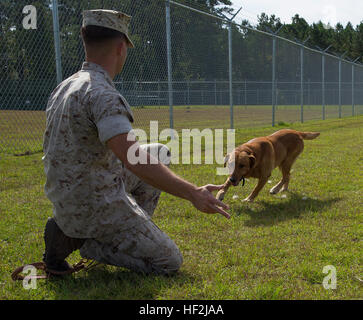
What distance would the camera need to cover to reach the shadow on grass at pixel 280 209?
13.9ft

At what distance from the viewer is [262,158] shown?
5254mm

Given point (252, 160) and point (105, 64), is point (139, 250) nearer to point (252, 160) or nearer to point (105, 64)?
point (105, 64)

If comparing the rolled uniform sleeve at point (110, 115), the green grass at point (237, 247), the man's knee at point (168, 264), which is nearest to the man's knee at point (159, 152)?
the green grass at point (237, 247)

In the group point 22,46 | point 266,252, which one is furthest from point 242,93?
point 266,252

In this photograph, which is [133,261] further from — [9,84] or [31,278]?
[9,84]

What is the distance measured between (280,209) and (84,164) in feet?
9.27

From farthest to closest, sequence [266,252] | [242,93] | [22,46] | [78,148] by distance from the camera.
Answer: [242,93], [22,46], [266,252], [78,148]

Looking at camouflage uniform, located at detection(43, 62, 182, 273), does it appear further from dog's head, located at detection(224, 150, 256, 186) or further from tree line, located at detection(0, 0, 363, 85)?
tree line, located at detection(0, 0, 363, 85)

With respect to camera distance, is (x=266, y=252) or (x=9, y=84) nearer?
(x=266, y=252)

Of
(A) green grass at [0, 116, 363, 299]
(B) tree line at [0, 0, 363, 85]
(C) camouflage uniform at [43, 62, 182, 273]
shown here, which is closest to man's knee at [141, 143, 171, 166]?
(A) green grass at [0, 116, 363, 299]

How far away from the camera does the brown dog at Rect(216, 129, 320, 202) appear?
16.0 ft

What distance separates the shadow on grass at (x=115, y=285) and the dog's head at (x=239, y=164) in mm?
2150
